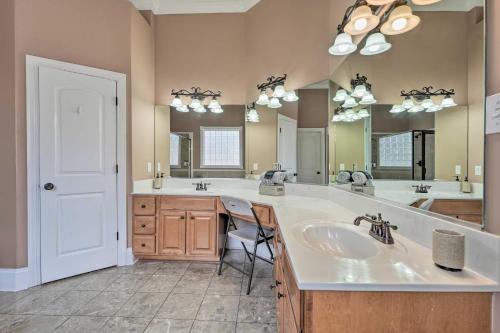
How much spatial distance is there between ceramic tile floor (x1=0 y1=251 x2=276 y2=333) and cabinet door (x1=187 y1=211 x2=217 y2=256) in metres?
0.22

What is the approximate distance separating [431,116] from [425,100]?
8cm

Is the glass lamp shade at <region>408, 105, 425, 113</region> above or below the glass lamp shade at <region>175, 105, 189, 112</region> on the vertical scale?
below

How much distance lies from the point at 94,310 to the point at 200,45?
3.08 metres

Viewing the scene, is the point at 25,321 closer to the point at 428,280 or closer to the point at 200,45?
the point at 428,280

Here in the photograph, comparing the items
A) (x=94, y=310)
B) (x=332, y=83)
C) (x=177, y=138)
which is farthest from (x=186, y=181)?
(x=332, y=83)

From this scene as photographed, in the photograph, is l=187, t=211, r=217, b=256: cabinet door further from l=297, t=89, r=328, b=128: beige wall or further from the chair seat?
l=297, t=89, r=328, b=128: beige wall

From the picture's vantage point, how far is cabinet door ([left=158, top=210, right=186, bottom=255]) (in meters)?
2.70

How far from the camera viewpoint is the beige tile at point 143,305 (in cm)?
181

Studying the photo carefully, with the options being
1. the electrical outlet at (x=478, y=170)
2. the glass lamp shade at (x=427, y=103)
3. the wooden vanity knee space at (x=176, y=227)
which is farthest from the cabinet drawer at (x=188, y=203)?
the electrical outlet at (x=478, y=170)

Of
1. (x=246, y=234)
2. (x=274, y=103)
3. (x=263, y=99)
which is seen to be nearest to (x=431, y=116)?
(x=246, y=234)

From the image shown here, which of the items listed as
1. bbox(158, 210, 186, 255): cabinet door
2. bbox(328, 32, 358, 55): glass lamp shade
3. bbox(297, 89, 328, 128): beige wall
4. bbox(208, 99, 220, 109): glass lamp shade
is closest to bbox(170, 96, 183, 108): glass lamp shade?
bbox(208, 99, 220, 109): glass lamp shade

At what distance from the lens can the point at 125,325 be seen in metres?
1.69

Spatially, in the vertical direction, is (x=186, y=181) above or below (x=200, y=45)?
below

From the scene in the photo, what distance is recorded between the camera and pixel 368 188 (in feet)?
5.29
